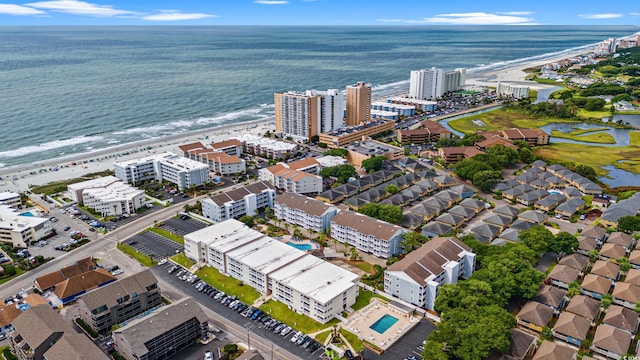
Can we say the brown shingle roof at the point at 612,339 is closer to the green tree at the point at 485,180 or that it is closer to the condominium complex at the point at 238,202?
the green tree at the point at 485,180

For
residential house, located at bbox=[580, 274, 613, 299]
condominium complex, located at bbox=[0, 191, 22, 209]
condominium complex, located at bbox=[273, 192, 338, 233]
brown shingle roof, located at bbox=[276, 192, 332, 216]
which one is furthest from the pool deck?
condominium complex, located at bbox=[0, 191, 22, 209]

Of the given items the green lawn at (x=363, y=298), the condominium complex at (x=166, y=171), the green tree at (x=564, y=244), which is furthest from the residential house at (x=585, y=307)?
the condominium complex at (x=166, y=171)

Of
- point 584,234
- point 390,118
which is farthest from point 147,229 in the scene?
point 390,118

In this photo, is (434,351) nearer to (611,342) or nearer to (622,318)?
(611,342)

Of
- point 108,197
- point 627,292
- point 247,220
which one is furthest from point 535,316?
point 108,197

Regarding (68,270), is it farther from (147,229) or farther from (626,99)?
(626,99)

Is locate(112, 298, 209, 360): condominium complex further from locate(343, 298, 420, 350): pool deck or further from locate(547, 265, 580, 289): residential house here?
locate(547, 265, 580, 289): residential house
